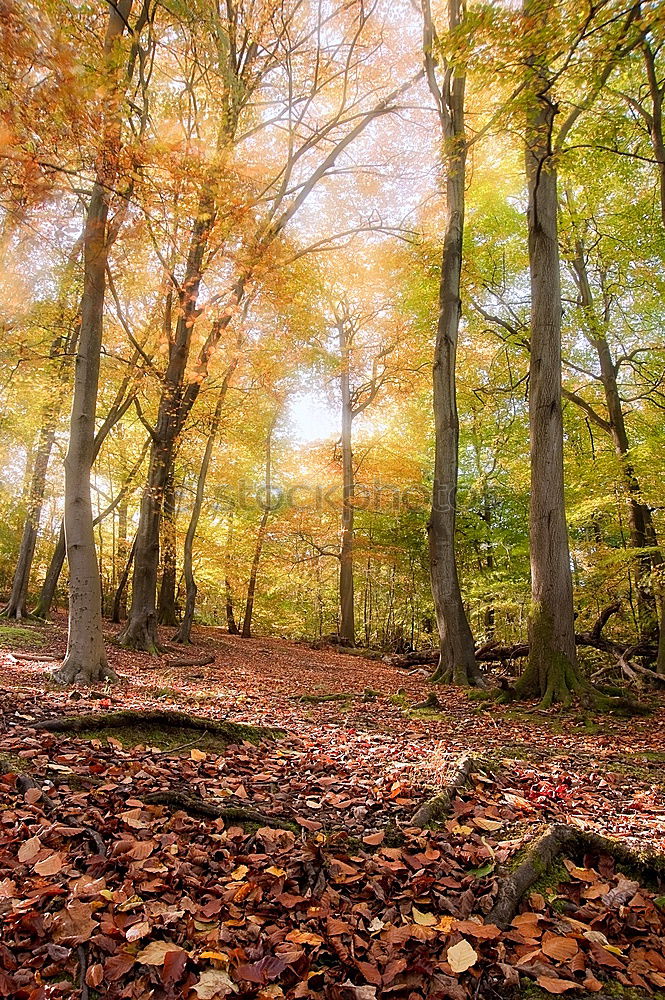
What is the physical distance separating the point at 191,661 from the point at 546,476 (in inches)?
284

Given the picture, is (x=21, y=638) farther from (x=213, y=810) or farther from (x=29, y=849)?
(x=29, y=849)

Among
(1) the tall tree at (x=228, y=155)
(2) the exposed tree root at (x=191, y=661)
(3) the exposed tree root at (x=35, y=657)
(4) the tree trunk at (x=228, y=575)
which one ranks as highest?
(1) the tall tree at (x=228, y=155)

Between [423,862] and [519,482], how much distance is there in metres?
13.4

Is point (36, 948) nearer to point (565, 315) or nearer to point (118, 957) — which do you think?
point (118, 957)

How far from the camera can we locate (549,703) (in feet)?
22.4

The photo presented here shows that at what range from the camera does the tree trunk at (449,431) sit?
361 inches

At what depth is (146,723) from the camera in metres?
4.20

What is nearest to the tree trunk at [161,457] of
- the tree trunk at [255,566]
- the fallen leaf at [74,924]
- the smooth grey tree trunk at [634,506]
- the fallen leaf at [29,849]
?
the tree trunk at [255,566]

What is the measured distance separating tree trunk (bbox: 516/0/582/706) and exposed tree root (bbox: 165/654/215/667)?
5851 mm

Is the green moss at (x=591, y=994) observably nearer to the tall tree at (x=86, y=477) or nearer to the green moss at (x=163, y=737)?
the green moss at (x=163, y=737)

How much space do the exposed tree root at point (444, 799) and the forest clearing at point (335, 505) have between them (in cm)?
5

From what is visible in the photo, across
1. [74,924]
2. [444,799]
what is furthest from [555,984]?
[74,924]

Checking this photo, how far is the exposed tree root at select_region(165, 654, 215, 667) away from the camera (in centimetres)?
1003

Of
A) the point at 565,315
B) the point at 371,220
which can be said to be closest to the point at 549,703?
the point at 565,315
